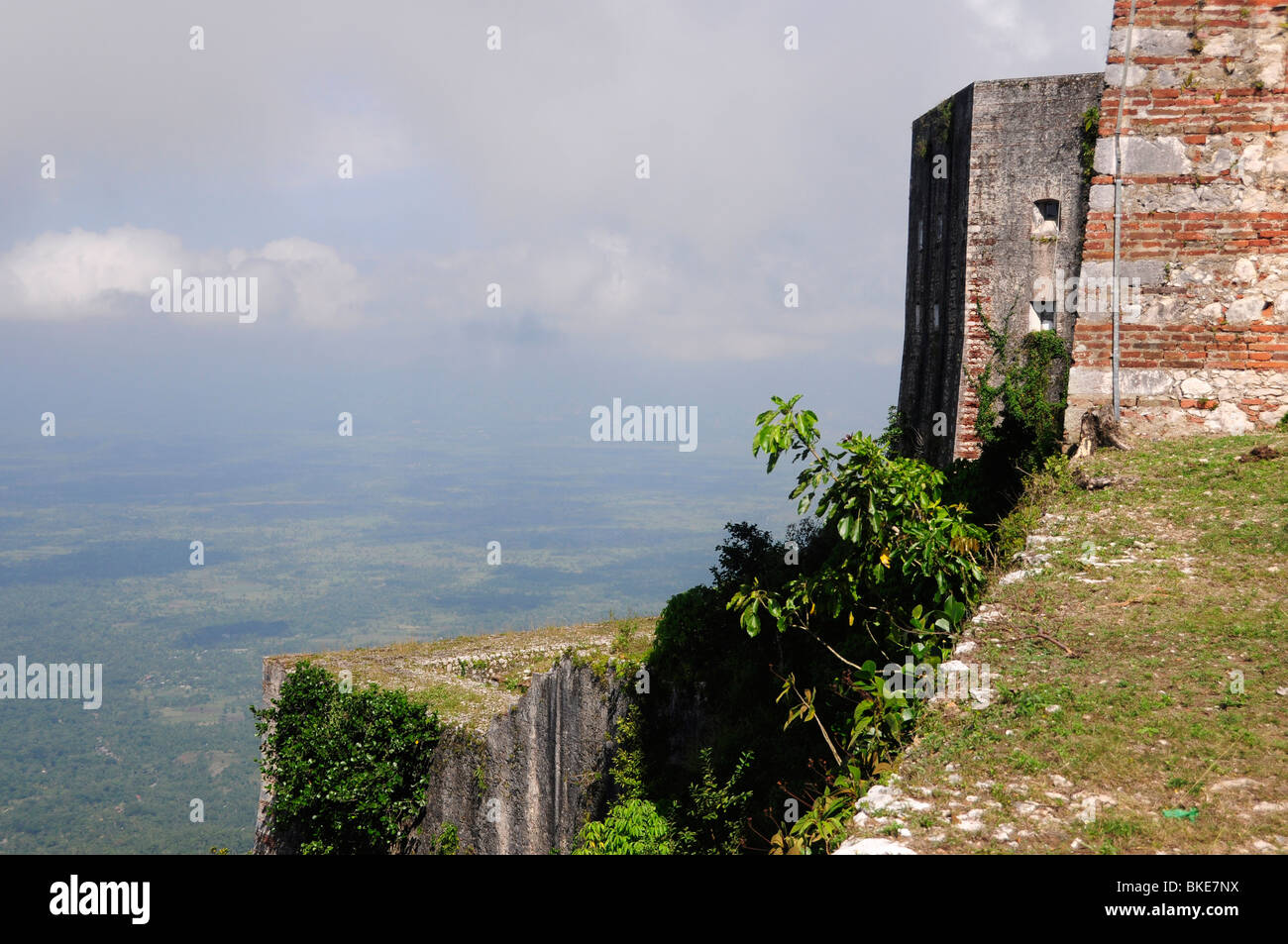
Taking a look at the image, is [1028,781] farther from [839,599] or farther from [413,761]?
[413,761]

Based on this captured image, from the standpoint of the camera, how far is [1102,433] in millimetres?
8891

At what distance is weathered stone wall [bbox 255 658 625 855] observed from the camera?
1969 centimetres

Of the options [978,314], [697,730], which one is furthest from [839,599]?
[978,314]

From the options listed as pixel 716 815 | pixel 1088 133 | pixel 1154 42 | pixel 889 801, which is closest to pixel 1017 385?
pixel 1088 133

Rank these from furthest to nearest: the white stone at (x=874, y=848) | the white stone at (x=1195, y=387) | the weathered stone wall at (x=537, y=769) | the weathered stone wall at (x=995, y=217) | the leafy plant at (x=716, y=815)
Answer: the weathered stone wall at (x=995, y=217) → the weathered stone wall at (x=537, y=769) → the leafy plant at (x=716, y=815) → the white stone at (x=1195, y=387) → the white stone at (x=874, y=848)

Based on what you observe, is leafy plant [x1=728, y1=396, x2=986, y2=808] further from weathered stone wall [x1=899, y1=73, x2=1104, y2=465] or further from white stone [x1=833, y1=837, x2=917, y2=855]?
weathered stone wall [x1=899, y1=73, x2=1104, y2=465]

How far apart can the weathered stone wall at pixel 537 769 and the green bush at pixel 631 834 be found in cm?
274

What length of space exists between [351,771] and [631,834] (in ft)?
30.0

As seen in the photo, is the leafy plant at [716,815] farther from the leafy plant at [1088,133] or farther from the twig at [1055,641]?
the leafy plant at [1088,133]

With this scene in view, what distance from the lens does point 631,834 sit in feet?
51.8

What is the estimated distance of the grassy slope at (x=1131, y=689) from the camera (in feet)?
13.8

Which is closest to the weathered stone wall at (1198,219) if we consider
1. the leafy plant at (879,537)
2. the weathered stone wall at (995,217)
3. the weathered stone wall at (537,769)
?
the leafy plant at (879,537)

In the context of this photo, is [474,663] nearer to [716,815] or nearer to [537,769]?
[537,769]
